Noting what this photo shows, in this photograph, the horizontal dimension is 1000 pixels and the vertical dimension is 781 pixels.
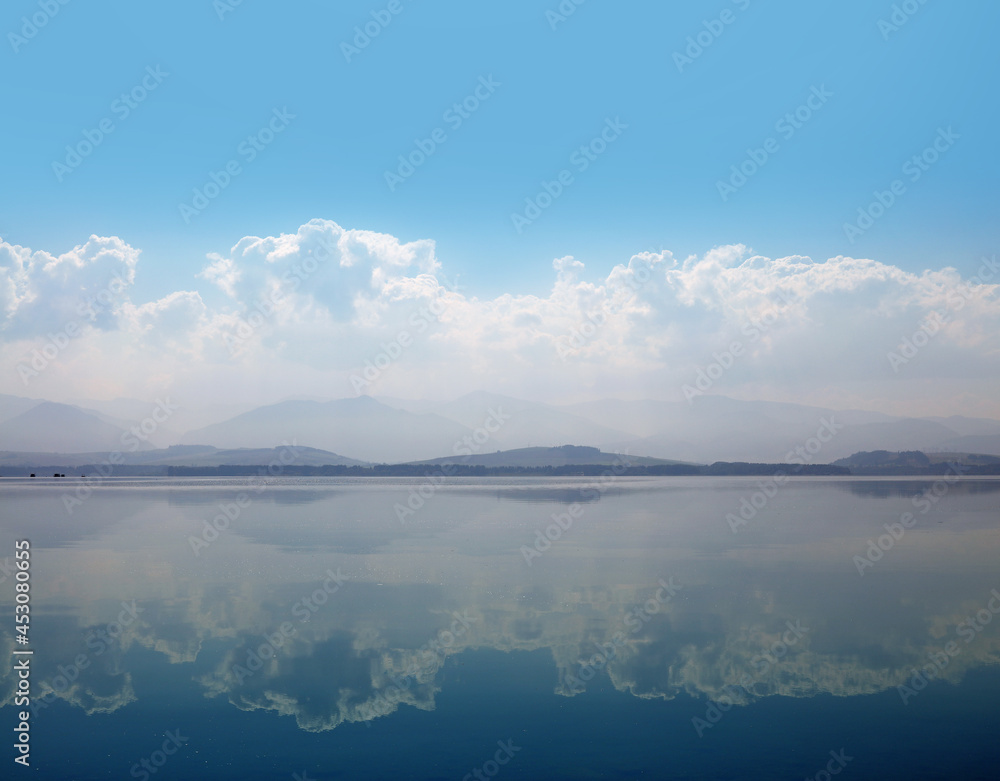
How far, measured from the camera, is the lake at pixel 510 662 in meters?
13.1

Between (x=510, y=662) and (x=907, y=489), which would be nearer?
(x=510, y=662)

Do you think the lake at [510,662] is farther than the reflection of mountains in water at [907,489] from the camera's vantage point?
No

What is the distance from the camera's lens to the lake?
13.1 m

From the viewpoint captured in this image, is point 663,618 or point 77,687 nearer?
point 77,687

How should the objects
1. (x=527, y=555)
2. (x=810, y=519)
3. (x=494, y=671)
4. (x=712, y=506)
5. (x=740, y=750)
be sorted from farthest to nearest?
1. (x=712, y=506)
2. (x=810, y=519)
3. (x=527, y=555)
4. (x=494, y=671)
5. (x=740, y=750)

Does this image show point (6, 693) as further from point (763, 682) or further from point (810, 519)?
point (810, 519)

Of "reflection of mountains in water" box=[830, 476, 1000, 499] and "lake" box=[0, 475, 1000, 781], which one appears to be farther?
"reflection of mountains in water" box=[830, 476, 1000, 499]

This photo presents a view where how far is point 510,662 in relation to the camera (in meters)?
17.9

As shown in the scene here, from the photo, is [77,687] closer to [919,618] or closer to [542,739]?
[542,739]

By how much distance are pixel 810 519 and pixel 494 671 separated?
131 ft

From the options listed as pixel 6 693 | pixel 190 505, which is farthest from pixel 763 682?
pixel 190 505

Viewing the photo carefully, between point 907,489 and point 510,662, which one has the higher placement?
point 510,662

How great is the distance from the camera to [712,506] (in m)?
65.8

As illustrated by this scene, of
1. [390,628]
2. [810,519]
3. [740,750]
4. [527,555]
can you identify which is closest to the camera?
[740,750]
